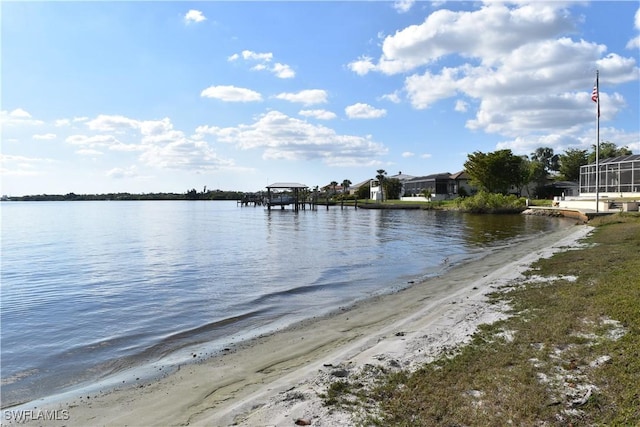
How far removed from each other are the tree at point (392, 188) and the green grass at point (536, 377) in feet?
351

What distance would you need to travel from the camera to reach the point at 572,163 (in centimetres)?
9388

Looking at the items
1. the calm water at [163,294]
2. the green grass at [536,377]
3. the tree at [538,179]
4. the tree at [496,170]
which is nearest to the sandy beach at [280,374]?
the green grass at [536,377]

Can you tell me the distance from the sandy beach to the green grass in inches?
19.7

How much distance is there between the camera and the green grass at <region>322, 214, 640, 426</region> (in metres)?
4.11

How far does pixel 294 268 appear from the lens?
18.6 metres

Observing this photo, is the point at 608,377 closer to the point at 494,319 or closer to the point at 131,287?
the point at 494,319

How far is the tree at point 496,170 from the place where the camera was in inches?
3019

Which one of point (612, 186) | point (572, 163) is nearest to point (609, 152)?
point (572, 163)

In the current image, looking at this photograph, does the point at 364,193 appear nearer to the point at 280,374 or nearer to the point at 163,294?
the point at 163,294

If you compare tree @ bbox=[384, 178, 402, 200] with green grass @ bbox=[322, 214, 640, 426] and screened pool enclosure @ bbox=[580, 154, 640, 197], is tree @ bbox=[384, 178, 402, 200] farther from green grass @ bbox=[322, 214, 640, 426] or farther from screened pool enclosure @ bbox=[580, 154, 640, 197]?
green grass @ bbox=[322, 214, 640, 426]

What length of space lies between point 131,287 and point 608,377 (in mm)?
14353

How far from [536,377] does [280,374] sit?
3.52 metres

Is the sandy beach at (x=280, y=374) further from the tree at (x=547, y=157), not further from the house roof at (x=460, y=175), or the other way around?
the tree at (x=547, y=157)

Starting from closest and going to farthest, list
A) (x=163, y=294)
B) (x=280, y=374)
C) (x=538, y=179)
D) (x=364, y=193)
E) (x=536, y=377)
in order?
(x=536, y=377) → (x=280, y=374) → (x=163, y=294) → (x=538, y=179) → (x=364, y=193)
